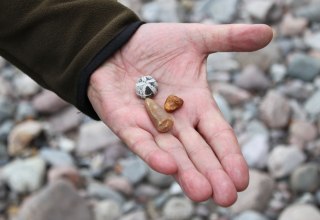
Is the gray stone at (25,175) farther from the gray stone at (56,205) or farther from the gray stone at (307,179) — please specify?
the gray stone at (307,179)

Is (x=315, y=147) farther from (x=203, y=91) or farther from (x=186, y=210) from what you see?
(x=203, y=91)

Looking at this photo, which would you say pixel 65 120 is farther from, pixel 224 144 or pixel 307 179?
pixel 224 144

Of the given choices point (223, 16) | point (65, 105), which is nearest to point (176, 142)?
point (65, 105)

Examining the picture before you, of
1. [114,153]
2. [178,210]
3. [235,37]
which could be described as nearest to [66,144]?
[114,153]

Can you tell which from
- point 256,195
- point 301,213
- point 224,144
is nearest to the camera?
point 224,144

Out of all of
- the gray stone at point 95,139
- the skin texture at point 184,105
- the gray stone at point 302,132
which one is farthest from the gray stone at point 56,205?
the gray stone at point 302,132
